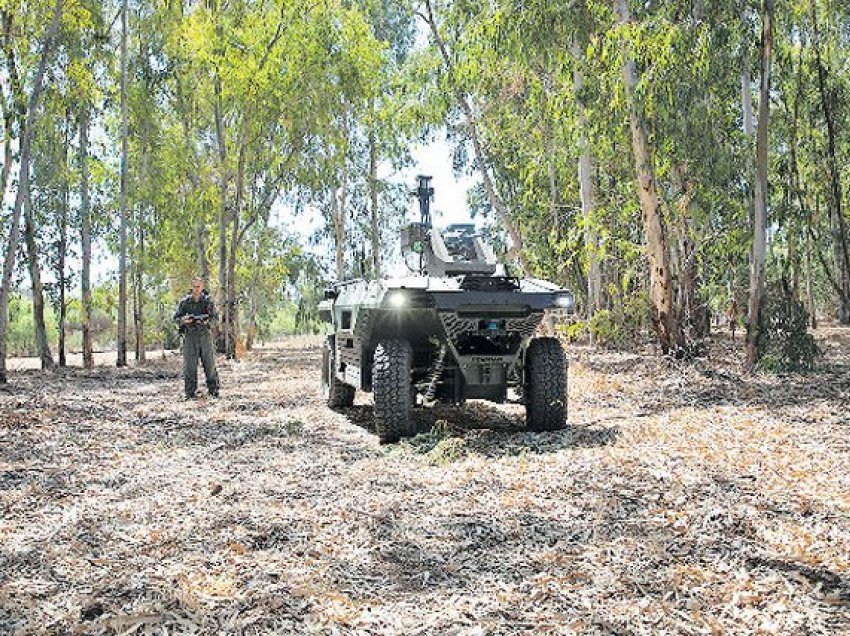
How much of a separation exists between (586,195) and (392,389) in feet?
38.5

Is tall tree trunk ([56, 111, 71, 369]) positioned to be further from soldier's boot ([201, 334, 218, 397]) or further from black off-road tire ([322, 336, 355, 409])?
black off-road tire ([322, 336, 355, 409])

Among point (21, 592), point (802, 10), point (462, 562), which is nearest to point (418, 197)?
point (462, 562)

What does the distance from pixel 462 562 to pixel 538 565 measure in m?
0.38

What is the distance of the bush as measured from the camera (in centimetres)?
1153

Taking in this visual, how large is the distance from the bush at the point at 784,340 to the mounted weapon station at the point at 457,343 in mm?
5677

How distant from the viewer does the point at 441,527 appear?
14.6ft

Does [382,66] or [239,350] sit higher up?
[382,66]

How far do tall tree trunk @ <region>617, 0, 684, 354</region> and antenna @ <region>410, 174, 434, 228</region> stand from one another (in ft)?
18.1

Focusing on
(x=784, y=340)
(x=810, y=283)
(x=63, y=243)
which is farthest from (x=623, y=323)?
(x=810, y=283)

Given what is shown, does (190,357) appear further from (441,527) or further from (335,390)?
(441,527)

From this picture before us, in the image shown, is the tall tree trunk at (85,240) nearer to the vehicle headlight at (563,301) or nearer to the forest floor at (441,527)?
the forest floor at (441,527)

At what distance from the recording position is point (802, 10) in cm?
1728

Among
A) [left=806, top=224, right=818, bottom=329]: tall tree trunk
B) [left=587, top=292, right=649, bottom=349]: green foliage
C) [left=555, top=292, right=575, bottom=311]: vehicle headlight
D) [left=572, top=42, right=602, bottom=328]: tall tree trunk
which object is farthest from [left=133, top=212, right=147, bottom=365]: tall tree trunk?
[left=806, top=224, right=818, bottom=329]: tall tree trunk

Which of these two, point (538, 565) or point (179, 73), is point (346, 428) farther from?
point (179, 73)
